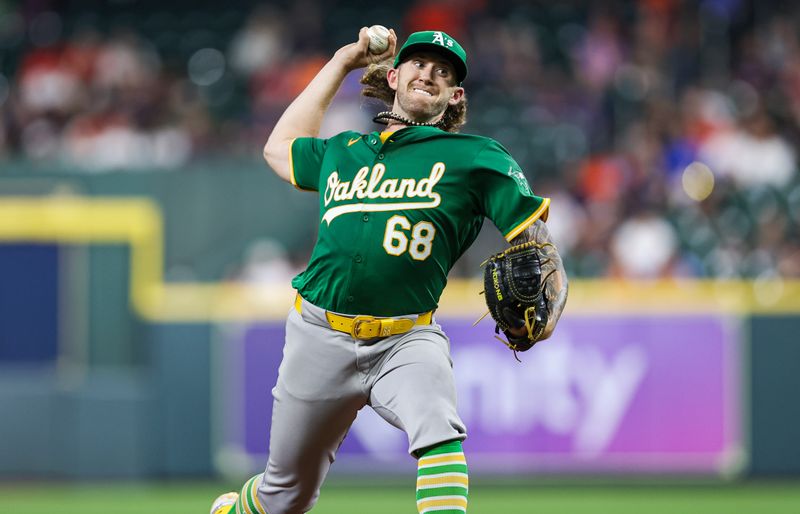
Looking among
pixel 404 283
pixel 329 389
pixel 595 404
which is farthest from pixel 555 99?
pixel 329 389

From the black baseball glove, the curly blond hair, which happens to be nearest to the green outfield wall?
the curly blond hair

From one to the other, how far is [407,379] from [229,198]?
791cm

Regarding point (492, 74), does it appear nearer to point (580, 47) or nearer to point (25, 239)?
point (580, 47)

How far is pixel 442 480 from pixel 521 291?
0.71m

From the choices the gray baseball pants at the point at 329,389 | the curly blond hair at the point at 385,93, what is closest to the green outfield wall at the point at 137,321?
the curly blond hair at the point at 385,93

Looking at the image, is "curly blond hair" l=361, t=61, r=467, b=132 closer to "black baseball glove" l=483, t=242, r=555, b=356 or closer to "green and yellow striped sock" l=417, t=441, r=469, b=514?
"black baseball glove" l=483, t=242, r=555, b=356

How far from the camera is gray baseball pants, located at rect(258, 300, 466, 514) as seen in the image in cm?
465

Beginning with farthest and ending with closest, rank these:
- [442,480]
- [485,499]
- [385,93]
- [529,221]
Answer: [485,499]
[385,93]
[529,221]
[442,480]

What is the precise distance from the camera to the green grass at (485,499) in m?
8.99

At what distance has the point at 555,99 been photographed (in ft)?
43.0

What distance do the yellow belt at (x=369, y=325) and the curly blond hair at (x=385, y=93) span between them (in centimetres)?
87

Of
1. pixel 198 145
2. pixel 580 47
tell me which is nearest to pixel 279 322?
pixel 198 145

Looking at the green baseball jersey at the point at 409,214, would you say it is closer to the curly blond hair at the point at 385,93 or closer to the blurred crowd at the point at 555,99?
the curly blond hair at the point at 385,93

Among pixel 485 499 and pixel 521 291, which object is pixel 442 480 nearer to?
pixel 521 291
